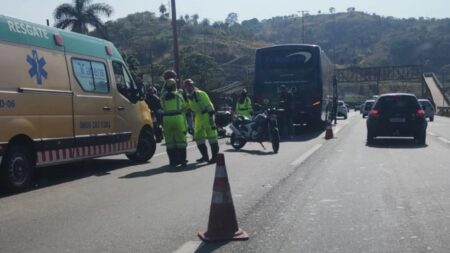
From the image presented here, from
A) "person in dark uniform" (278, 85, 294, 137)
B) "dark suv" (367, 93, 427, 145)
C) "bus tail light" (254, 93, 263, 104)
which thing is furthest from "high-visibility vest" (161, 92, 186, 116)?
"bus tail light" (254, 93, 263, 104)

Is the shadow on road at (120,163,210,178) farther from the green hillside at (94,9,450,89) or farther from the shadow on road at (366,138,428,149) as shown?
the green hillside at (94,9,450,89)

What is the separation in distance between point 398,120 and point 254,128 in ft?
15.5

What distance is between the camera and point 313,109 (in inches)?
931

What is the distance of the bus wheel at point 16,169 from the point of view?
9.17 meters

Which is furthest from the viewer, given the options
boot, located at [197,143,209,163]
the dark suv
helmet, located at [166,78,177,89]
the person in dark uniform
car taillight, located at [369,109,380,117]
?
the person in dark uniform

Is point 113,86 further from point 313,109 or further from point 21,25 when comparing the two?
point 313,109

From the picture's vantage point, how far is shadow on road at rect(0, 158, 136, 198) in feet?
35.3

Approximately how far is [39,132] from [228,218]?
468cm

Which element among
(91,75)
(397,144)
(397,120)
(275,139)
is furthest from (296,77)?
(91,75)

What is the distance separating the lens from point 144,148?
1363 cm

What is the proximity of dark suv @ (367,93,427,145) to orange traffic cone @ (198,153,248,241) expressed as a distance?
1286cm

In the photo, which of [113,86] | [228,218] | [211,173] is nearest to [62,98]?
[113,86]

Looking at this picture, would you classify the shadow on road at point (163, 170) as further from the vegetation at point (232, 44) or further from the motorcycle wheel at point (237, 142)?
the vegetation at point (232, 44)

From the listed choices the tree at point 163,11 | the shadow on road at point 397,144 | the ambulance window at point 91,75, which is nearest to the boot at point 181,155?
the ambulance window at point 91,75
